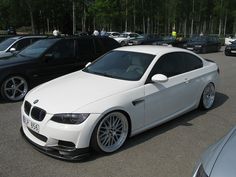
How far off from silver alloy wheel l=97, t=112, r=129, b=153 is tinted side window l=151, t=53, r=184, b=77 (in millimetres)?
1092

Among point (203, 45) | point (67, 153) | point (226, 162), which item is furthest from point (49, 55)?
point (203, 45)

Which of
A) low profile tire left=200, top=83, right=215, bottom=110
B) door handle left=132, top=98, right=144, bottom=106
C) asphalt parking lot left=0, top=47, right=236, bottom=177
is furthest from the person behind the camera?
low profile tire left=200, top=83, right=215, bottom=110

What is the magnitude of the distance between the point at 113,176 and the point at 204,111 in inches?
136

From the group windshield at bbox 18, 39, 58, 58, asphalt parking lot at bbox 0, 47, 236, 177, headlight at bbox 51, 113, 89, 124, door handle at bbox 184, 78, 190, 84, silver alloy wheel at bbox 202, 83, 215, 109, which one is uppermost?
windshield at bbox 18, 39, 58, 58

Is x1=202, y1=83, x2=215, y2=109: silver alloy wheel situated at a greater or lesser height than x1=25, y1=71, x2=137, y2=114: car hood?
lesser

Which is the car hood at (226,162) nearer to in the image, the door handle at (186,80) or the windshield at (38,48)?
the door handle at (186,80)

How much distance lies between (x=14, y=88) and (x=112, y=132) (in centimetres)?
379

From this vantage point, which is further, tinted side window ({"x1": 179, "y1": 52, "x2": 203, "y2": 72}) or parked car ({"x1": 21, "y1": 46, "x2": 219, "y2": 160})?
tinted side window ({"x1": 179, "y1": 52, "x2": 203, "y2": 72})

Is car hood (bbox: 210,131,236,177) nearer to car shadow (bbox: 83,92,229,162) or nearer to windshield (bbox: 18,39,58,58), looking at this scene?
car shadow (bbox: 83,92,229,162)

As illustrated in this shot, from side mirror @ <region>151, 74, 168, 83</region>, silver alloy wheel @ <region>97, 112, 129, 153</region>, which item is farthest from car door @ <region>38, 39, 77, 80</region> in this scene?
silver alloy wheel @ <region>97, 112, 129, 153</region>

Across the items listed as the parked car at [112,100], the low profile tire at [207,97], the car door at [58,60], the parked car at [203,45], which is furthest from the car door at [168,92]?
the parked car at [203,45]

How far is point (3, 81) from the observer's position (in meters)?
7.25

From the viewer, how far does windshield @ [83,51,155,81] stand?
5242mm

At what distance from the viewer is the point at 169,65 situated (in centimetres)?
568
